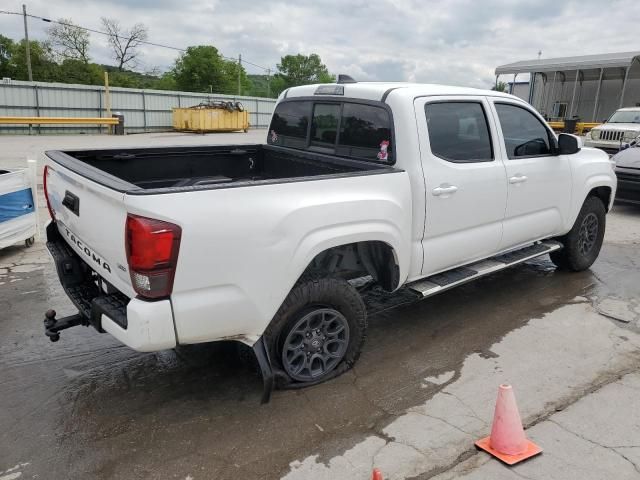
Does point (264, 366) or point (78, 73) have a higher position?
point (78, 73)

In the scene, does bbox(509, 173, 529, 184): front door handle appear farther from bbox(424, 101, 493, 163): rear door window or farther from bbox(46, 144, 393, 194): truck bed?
bbox(46, 144, 393, 194): truck bed

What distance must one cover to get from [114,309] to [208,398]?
0.86 meters

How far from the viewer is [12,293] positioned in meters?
5.00

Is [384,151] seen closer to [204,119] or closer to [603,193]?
[603,193]

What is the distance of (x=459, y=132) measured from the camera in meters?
4.08

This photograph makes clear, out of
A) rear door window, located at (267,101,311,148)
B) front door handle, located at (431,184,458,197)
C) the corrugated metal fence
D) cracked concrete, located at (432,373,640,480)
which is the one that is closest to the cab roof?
rear door window, located at (267,101,311,148)

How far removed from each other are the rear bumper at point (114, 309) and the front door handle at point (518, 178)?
3.05 metres

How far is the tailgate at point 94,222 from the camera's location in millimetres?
2680

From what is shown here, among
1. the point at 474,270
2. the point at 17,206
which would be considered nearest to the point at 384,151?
the point at 474,270

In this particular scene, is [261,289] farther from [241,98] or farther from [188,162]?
[241,98]

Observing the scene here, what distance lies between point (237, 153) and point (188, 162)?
19.6 inches

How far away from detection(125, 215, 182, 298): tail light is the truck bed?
121 centimetres

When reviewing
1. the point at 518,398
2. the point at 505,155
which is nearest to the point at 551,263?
the point at 505,155

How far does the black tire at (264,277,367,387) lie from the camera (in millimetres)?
3129
